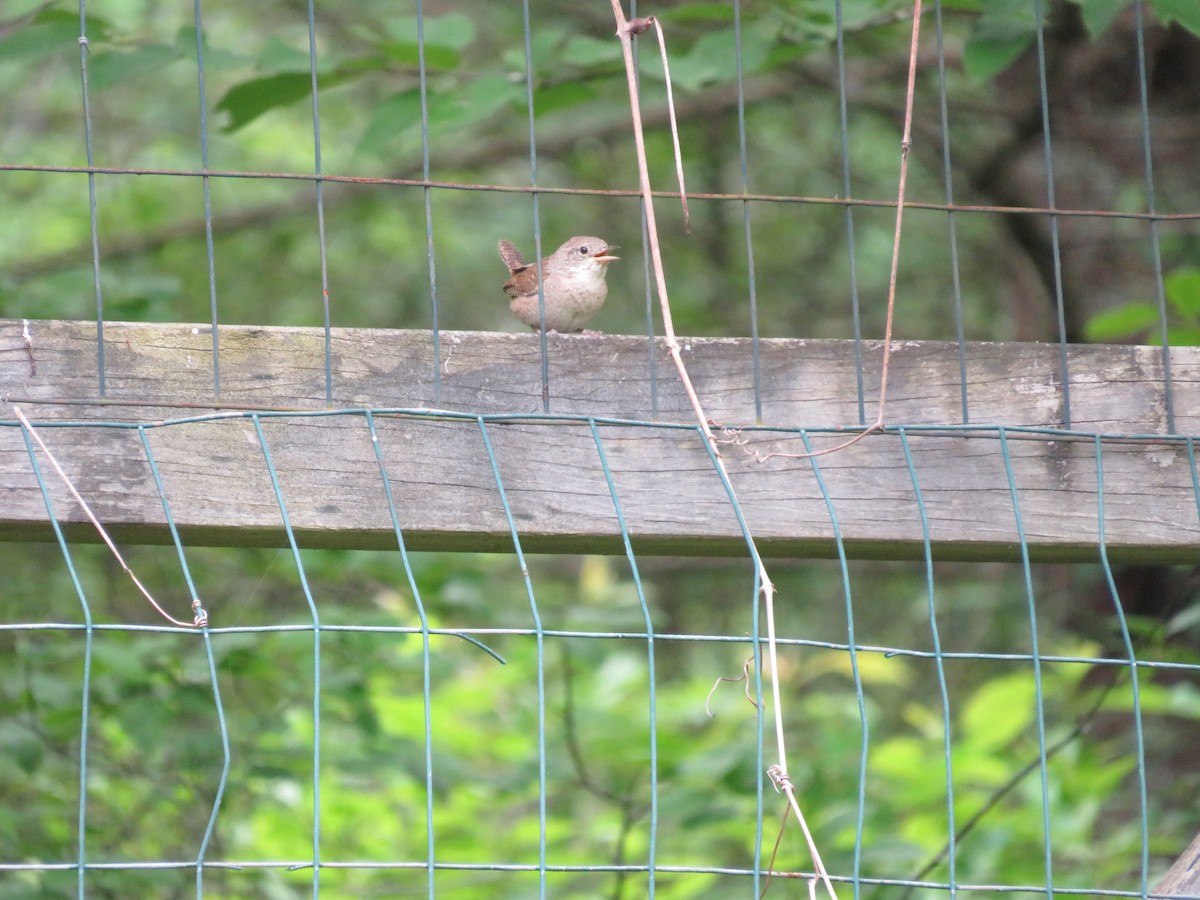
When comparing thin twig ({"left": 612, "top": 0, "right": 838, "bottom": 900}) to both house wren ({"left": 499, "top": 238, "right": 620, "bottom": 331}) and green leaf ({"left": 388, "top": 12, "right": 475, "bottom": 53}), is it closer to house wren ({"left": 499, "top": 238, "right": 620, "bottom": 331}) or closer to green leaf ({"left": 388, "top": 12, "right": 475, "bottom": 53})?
green leaf ({"left": 388, "top": 12, "right": 475, "bottom": 53})

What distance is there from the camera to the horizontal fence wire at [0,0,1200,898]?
2.11 m

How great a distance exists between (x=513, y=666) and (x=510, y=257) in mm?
1676

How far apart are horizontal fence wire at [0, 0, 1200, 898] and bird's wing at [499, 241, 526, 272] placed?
0.46 m

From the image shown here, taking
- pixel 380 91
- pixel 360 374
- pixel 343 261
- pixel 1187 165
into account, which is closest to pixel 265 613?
pixel 343 261

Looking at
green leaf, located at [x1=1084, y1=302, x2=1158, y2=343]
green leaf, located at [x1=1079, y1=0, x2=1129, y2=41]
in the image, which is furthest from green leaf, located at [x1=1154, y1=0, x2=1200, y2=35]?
green leaf, located at [x1=1084, y1=302, x2=1158, y2=343]

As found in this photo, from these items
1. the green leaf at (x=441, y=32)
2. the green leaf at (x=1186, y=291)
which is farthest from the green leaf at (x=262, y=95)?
the green leaf at (x=1186, y=291)

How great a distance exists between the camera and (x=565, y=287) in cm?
475

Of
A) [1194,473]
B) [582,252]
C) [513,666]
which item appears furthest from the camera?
[513,666]

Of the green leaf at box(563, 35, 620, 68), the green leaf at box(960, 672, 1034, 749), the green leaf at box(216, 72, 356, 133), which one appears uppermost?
the green leaf at box(563, 35, 620, 68)

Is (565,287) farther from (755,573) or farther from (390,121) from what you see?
(755,573)

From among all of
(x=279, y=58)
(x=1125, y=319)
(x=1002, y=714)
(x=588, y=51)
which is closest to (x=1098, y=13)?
(x=1125, y=319)

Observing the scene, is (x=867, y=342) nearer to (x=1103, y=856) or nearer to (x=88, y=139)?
(x=88, y=139)

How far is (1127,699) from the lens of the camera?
4391mm

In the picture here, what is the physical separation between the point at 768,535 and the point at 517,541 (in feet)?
1.39
